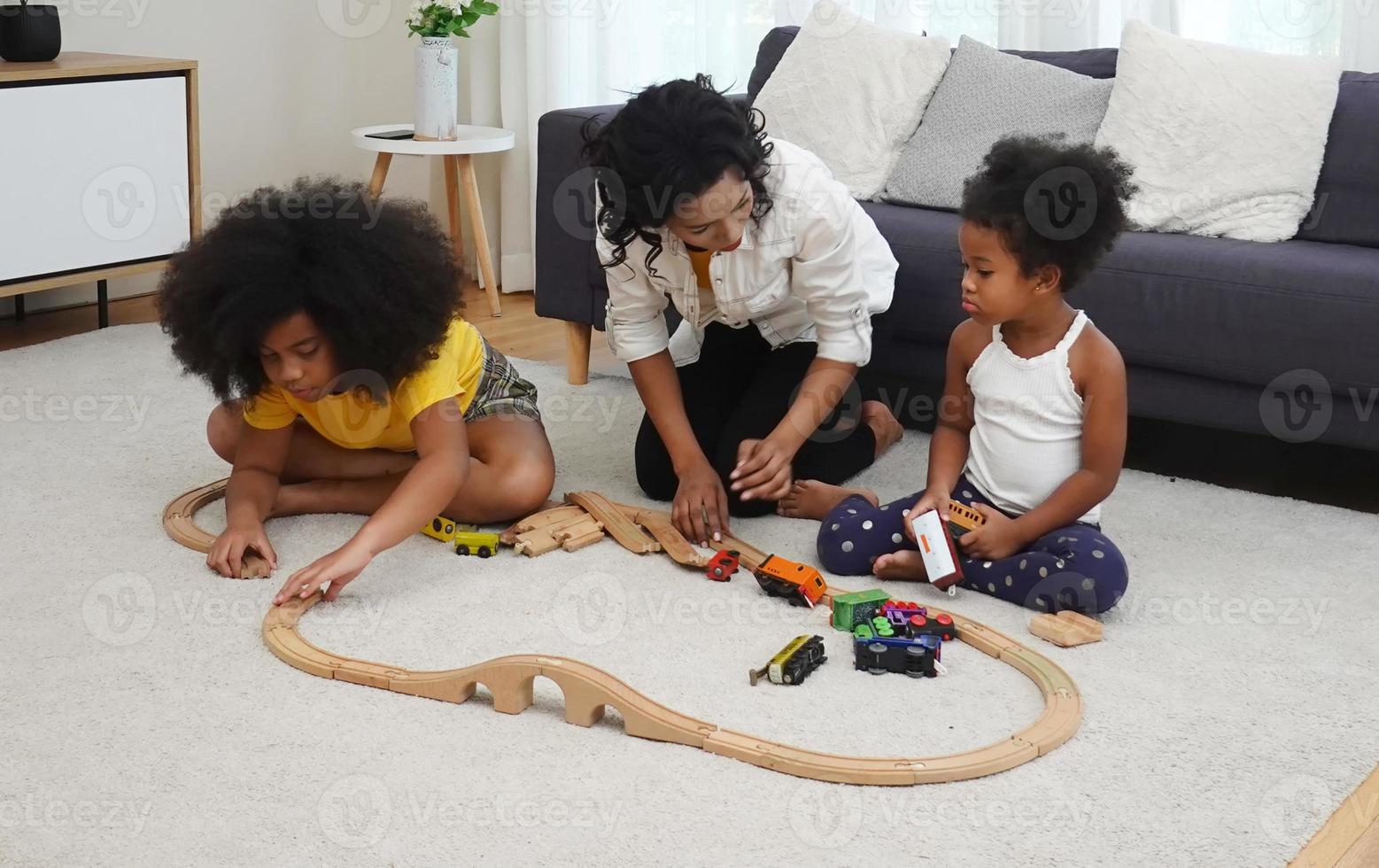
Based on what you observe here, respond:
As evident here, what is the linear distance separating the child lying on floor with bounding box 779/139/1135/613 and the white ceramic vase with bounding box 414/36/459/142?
1.74 metres

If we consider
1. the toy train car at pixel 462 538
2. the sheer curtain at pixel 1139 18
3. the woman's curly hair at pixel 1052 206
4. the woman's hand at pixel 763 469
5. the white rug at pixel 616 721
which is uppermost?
the sheer curtain at pixel 1139 18

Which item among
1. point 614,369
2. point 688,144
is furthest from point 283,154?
point 688,144

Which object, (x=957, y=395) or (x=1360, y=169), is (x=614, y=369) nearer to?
(x=957, y=395)

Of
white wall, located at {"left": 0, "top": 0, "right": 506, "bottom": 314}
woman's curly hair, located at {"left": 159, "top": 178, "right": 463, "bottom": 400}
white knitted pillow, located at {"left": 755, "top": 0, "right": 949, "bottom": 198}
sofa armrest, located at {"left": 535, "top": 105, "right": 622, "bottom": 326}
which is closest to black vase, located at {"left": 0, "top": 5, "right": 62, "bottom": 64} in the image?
white wall, located at {"left": 0, "top": 0, "right": 506, "bottom": 314}

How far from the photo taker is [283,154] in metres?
3.48

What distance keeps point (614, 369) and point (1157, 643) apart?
1.42m

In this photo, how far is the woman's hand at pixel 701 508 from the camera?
5.82ft

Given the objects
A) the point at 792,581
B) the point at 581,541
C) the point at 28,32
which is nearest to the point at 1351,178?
the point at 792,581

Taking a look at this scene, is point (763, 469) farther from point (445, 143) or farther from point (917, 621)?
point (445, 143)

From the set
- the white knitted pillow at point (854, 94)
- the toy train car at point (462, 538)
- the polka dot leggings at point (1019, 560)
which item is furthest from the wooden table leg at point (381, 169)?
the polka dot leggings at point (1019, 560)

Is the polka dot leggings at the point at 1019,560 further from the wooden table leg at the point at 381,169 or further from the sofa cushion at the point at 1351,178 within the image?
the wooden table leg at the point at 381,169

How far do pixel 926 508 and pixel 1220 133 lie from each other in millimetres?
1045

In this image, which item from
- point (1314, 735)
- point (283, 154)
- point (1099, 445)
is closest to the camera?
point (1314, 735)

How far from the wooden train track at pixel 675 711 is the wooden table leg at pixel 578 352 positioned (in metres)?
1.17
